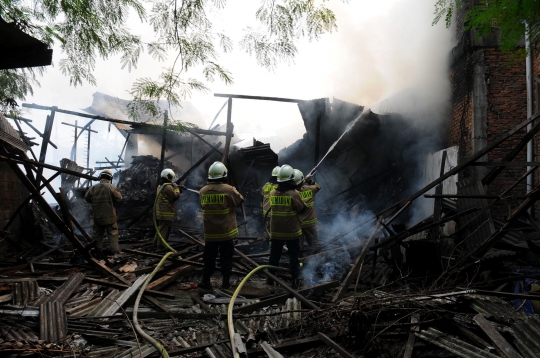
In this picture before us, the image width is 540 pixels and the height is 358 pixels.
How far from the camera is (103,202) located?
25.6 ft

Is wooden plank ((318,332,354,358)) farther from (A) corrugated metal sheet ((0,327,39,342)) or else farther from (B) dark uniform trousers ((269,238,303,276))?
(A) corrugated metal sheet ((0,327,39,342))

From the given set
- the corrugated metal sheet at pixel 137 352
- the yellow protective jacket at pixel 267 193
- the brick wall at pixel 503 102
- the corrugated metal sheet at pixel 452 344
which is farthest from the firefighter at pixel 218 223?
the brick wall at pixel 503 102

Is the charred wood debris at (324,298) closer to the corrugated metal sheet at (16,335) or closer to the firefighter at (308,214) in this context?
the corrugated metal sheet at (16,335)

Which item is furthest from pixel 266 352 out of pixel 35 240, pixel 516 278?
pixel 35 240

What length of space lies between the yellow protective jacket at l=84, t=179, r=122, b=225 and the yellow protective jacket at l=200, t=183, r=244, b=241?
320cm

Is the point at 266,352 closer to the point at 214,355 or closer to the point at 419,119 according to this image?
the point at 214,355

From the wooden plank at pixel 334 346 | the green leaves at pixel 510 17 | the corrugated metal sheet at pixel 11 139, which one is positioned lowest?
the wooden plank at pixel 334 346

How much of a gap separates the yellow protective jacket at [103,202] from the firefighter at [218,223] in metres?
3.15

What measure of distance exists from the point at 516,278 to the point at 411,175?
747cm

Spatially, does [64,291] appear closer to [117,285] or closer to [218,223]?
[117,285]

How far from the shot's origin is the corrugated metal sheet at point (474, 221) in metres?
5.05

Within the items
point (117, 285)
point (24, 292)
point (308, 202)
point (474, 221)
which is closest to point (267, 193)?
point (308, 202)

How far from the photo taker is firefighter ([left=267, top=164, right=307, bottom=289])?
19.2 feet

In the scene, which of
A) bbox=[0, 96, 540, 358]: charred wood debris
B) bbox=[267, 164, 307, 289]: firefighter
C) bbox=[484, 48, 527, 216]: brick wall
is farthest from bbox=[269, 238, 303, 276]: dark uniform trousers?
bbox=[484, 48, 527, 216]: brick wall
